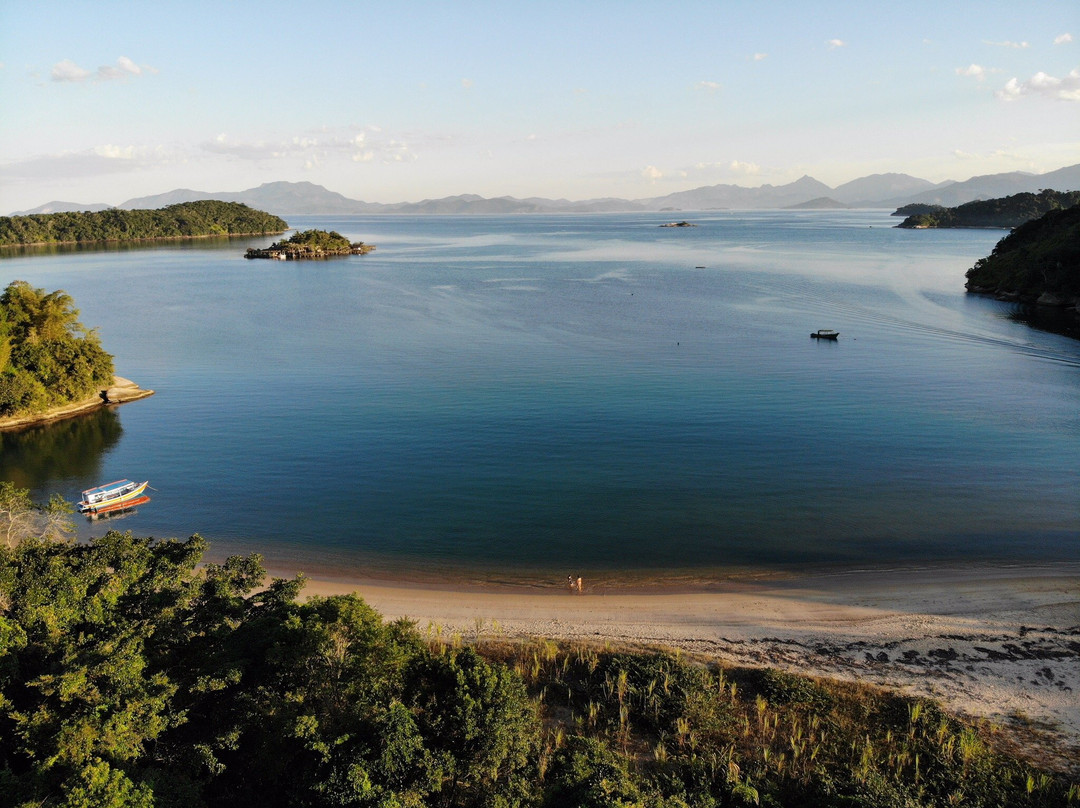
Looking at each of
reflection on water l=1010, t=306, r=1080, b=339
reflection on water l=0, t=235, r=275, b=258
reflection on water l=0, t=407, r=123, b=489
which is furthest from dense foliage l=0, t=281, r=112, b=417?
reflection on water l=0, t=235, r=275, b=258

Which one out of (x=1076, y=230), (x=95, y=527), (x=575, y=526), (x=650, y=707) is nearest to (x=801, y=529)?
(x=575, y=526)

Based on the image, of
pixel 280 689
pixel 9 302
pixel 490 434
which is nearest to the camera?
pixel 280 689

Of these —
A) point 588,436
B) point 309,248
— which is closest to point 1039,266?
point 588,436

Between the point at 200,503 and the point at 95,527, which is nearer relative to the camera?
the point at 95,527

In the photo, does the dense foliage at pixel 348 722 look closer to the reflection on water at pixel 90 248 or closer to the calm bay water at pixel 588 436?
the calm bay water at pixel 588 436

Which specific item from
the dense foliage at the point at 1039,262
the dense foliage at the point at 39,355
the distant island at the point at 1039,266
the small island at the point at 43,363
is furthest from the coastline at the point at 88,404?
the dense foliage at the point at 1039,262

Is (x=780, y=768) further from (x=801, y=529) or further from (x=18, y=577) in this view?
(x=18, y=577)

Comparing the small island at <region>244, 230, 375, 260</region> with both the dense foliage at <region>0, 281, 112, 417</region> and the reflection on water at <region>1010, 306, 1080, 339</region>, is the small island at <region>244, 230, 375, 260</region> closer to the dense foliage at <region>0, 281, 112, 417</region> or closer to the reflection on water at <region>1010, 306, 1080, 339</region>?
the dense foliage at <region>0, 281, 112, 417</region>
